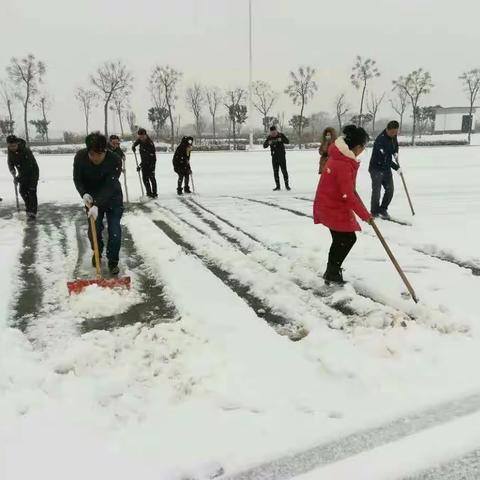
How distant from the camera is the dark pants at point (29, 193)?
8984mm

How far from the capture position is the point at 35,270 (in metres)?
5.84

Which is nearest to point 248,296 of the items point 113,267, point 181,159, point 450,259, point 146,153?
point 113,267

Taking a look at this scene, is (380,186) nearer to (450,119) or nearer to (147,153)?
(147,153)

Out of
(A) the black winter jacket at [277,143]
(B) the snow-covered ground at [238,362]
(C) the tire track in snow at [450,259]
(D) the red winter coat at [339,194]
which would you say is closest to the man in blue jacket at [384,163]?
(B) the snow-covered ground at [238,362]

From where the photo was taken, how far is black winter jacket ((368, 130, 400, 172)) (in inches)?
321

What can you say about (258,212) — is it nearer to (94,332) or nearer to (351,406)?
(94,332)

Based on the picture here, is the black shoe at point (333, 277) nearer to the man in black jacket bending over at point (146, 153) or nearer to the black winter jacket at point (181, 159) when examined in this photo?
the man in black jacket bending over at point (146, 153)

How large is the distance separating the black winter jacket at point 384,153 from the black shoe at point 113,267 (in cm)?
478

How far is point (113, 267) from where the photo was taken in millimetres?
5602

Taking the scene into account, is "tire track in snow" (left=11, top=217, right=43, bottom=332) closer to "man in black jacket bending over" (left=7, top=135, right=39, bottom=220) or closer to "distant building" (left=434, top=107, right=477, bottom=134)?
"man in black jacket bending over" (left=7, top=135, right=39, bottom=220)

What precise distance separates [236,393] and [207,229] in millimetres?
5022

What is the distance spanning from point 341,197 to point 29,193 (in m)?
6.61

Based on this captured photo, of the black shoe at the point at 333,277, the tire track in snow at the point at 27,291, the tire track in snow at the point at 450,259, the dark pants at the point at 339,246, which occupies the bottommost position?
the tire track in snow at the point at 27,291

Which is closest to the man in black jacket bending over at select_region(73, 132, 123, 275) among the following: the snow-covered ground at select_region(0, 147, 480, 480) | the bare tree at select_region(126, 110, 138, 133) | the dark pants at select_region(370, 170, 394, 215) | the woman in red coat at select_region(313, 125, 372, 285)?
the snow-covered ground at select_region(0, 147, 480, 480)
